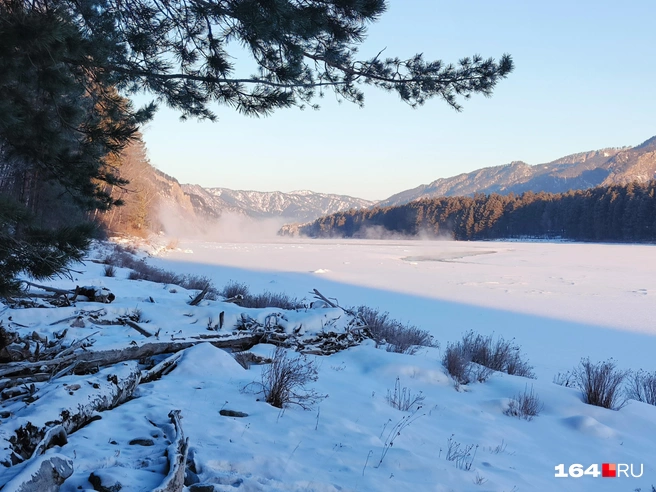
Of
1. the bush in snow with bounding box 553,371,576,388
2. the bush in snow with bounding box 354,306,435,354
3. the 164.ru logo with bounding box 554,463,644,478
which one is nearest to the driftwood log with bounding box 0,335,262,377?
the bush in snow with bounding box 354,306,435,354

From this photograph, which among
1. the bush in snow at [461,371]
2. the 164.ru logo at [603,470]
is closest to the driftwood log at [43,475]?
the 164.ru logo at [603,470]

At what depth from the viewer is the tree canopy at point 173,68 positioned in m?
3.44

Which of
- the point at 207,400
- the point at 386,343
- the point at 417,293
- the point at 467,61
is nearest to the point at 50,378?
the point at 207,400

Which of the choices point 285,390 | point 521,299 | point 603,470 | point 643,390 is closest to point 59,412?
point 285,390

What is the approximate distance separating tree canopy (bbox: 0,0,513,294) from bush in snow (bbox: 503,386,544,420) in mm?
3213

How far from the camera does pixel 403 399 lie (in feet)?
15.5

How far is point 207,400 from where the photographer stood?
3908 mm

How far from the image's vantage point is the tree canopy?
344cm

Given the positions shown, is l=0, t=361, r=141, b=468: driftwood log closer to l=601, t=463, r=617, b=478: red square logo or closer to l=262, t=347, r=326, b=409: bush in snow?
l=262, t=347, r=326, b=409: bush in snow

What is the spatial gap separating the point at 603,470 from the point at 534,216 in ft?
295

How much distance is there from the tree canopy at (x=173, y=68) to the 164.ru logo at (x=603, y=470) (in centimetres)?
344

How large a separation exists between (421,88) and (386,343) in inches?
177

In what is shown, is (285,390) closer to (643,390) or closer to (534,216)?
(643,390)

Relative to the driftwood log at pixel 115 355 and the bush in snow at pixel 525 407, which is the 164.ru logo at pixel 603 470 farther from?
the driftwood log at pixel 115 355
